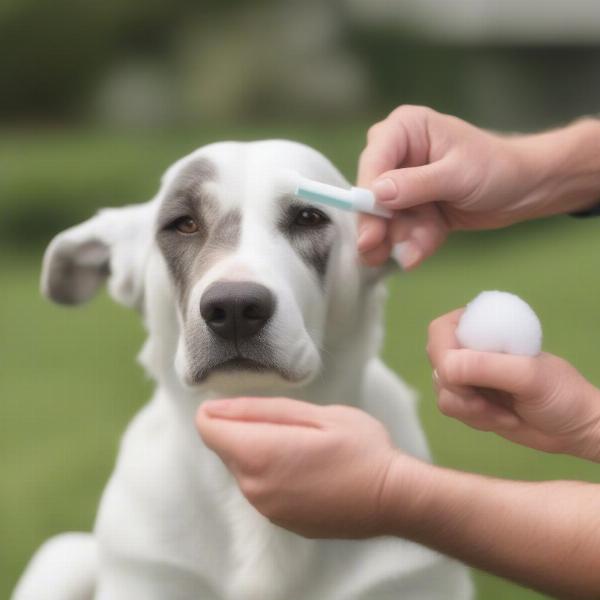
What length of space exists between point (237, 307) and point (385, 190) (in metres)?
0.24

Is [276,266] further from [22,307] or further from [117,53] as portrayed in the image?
[117,53]

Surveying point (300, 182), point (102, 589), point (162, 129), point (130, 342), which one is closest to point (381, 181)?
point (300, 182)

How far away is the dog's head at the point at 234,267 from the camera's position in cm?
117

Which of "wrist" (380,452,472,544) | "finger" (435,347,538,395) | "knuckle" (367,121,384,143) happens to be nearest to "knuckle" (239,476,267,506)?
"wrist" (380,452,472,544)

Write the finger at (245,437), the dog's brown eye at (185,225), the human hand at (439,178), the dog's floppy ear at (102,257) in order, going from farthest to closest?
1. the dog's floppy ear at (102,257)
2. the dog's brown eye at (185,225)
3. the human hand at (439,178)
4. the finger at (245,437)

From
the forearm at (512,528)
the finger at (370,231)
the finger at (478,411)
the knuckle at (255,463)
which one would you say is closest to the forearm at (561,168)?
the finger at (370,231)

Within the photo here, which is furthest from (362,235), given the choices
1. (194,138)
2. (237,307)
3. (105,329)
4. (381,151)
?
(194,138)

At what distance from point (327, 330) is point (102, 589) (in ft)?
1.66

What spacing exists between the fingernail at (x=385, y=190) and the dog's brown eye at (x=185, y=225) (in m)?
0.28

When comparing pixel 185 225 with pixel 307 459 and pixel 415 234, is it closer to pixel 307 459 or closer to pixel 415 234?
pixel 415 234

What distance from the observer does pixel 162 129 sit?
20.5ft

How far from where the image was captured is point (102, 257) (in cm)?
152

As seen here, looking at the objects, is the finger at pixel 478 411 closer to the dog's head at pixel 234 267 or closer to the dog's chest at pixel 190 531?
the dog's head at pixel 234 267

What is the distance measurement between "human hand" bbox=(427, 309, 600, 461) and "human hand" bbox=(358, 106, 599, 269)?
6.3 inches
